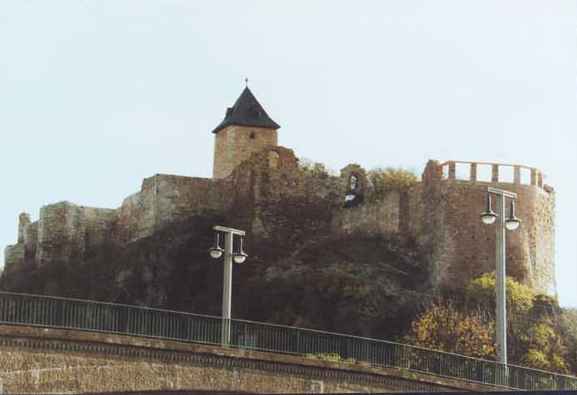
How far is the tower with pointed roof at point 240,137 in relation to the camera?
8806 cm

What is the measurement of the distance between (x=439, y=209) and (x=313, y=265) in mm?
5820

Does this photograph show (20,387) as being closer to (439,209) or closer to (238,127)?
(439,209)

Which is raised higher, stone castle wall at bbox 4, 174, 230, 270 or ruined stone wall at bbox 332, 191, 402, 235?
stone castle wall at bbox 4, 174, 230, 270

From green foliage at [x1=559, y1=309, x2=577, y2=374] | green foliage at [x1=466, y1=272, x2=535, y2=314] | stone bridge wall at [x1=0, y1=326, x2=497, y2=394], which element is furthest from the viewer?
green foliage at [x1=466, y1=272, x2=535, y2=314]

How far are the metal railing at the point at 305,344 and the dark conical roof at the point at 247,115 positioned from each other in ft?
148

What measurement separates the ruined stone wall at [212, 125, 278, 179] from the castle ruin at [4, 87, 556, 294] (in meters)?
0.05

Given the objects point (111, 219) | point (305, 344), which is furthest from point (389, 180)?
point (305, 344)

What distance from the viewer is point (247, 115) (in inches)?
3533

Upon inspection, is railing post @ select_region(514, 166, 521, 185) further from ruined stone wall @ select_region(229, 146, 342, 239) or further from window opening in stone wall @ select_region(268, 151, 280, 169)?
window opening in stone wall @ select_region(268, 151, 280, 169)

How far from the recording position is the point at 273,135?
8888 cm

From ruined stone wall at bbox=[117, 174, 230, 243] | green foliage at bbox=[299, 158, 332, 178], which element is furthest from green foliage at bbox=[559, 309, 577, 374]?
ruined stone wall at bbox=[117, 174, 230, 243]

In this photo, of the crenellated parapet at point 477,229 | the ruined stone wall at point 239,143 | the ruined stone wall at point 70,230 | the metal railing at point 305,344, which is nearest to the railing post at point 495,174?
the crenellated parapet at point 477,229

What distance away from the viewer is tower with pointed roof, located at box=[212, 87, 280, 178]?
289ft

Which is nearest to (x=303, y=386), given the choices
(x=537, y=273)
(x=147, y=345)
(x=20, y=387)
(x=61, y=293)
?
(x=147, y=345)
